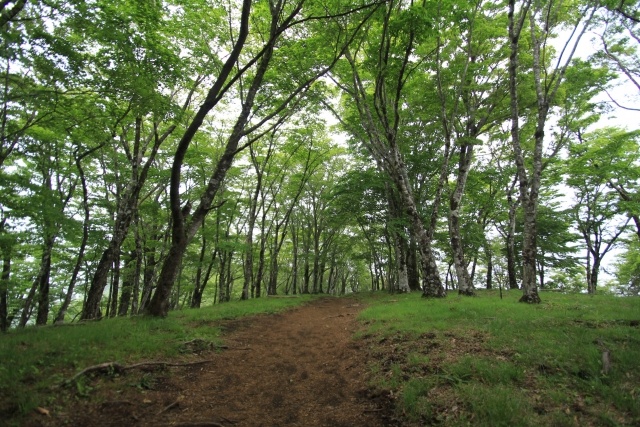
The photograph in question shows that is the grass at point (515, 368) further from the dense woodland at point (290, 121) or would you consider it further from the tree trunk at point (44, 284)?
the tree trunk at point (44, 284)

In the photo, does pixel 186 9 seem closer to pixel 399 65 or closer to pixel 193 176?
pixel 399 65

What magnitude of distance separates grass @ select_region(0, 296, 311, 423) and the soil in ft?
1.26

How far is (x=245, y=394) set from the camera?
5.24m

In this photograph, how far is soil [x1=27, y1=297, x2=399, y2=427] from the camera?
412 cm

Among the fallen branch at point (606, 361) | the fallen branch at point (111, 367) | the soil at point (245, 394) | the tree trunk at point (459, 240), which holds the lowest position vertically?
the soil at point (245, 394)

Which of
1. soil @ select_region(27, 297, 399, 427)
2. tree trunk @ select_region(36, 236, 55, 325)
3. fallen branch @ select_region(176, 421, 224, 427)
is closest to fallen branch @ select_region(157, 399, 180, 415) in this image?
soil @ select_region(27, 297, 399, 427)

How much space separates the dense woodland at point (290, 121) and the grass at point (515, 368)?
13.0 feet

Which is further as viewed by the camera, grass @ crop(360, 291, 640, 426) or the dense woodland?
the dense woodland

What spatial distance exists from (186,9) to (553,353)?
50.6 ft

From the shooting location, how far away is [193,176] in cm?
2019

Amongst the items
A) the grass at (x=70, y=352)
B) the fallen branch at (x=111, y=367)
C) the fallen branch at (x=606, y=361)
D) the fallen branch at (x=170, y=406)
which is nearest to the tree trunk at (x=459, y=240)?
the fallen branch at (x=606, y=361)

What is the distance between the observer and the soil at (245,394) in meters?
4.12

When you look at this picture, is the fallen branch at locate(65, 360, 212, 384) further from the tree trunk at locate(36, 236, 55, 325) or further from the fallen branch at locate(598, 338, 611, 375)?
the tree trunk at locate(36, 236, 55, 325)

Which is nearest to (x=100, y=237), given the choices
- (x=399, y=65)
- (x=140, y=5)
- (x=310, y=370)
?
(x=140, y=5)
